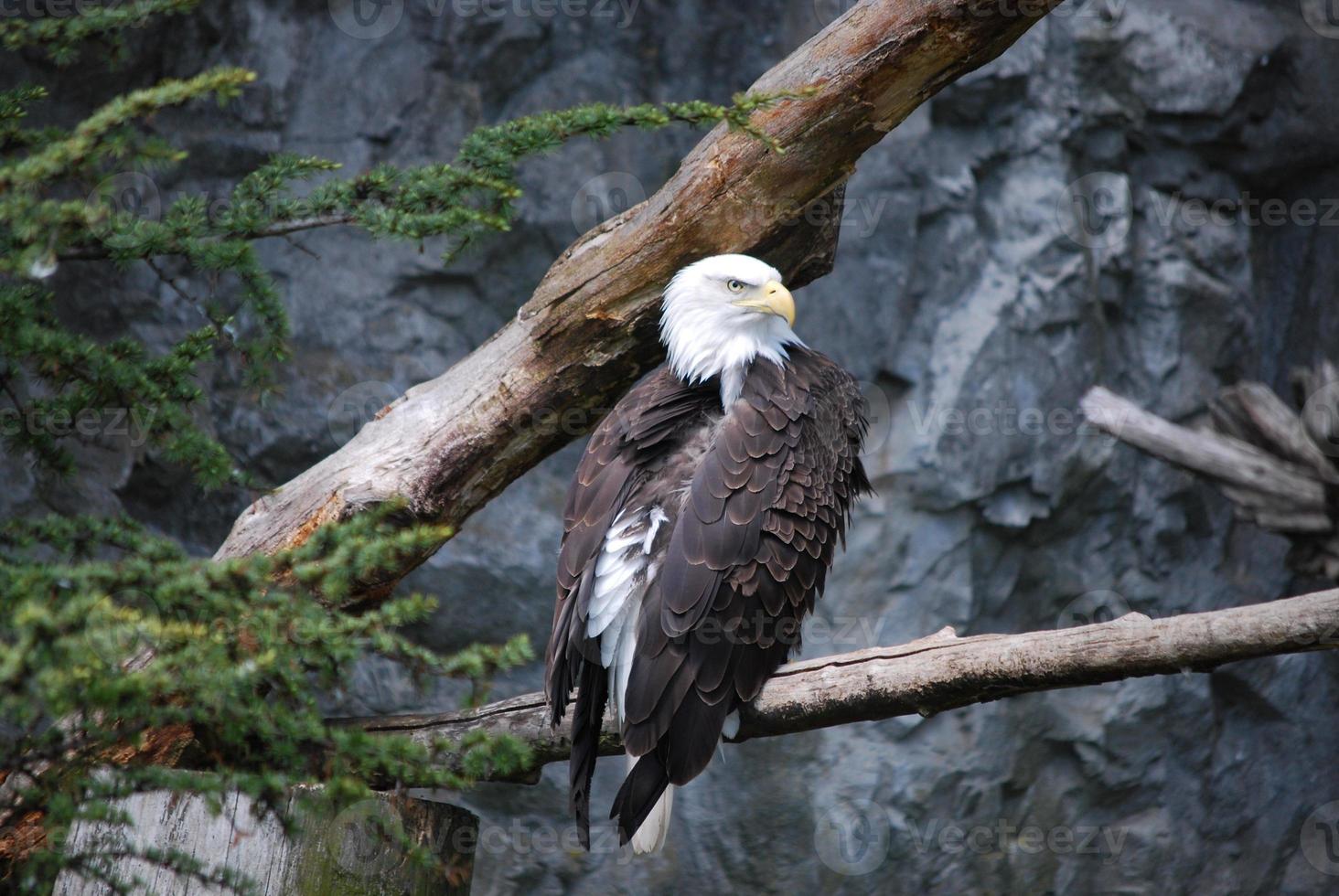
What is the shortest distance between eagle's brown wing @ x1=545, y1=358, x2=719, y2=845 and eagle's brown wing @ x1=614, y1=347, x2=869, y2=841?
0.40ft

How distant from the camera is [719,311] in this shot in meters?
2.98

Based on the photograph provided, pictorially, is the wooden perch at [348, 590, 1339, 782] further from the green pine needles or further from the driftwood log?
the driftwood log

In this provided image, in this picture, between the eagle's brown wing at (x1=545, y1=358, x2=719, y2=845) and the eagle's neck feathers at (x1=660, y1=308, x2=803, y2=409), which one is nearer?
the eagle's brown wing at (x1=545, y1=358, x2=719, y2=845)

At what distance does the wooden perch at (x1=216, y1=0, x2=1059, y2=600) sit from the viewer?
2.85 m

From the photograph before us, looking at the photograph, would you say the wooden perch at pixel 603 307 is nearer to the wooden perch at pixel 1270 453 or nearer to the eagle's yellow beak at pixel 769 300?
the eagle's yellow beak at pixel 769 300

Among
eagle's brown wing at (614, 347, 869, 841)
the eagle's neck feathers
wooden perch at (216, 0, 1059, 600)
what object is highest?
wooden perch at (216, 0, 1059, 600)

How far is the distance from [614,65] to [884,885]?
392 cm

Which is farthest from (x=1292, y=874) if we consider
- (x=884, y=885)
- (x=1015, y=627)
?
(x=884, y=885)

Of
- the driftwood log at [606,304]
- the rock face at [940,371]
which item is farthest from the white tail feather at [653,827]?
the rock face at [940,371]

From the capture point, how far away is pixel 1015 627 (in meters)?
5.21

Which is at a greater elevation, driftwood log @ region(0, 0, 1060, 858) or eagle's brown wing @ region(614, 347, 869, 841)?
driftwood log @ region(0, 0, 1060, 858)

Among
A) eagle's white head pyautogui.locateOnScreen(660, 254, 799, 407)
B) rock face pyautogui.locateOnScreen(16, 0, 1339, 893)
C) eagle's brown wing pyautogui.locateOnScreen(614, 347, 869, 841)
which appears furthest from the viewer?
rock face pyautogui.locateOnScreen(16, 0, 1339, 893)

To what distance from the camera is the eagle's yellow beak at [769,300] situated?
118 inches

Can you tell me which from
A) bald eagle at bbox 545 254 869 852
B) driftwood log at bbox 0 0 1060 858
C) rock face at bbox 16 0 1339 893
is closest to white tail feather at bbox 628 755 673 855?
bald eagle at bbox 545 254 869 852
